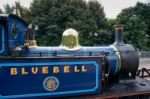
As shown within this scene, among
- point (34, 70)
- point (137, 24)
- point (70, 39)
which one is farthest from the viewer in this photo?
point (137, 24)

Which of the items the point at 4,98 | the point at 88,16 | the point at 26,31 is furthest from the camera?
the point at 88,16

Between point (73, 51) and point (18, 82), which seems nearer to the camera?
point (18, 82)

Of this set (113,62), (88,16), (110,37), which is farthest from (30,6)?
(113,62)

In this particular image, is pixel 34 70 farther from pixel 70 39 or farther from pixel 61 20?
pixel 61 20

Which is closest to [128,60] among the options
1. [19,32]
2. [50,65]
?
[50,65]

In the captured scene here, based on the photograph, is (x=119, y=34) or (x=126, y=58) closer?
(x=126, y=58)

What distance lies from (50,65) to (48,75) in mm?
194

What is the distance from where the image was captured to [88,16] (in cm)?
3266

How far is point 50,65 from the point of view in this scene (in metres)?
6.78

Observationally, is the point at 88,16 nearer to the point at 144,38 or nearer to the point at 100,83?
the point at 144,38

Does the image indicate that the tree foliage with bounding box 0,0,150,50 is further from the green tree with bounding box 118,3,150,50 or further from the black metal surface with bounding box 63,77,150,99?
the black metal surface with bounding box 63,77,150,99

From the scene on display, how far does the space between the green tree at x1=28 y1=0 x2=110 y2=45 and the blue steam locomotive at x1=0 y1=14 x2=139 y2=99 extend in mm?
21517

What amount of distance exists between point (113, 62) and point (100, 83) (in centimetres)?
80

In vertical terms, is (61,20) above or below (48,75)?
above
